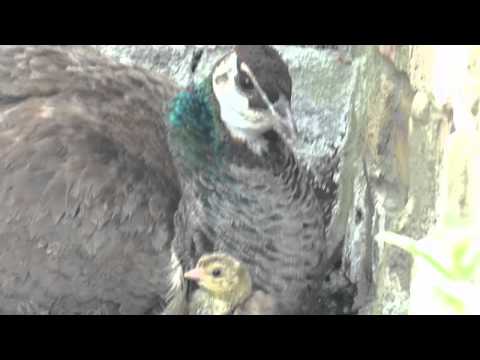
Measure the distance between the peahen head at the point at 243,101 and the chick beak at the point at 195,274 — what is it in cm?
27

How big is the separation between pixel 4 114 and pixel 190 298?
54 cm

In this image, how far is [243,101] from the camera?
5.04ft

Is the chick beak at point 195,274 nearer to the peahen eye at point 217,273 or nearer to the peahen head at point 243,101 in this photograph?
the peahen eye at point 217,273

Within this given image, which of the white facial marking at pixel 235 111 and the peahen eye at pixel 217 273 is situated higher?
the white facial marking at pixel 235 111

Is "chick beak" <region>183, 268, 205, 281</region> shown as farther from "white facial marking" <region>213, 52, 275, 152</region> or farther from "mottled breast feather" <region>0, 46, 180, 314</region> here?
"white facial marking" <region>213, 52, 275, 152</region>

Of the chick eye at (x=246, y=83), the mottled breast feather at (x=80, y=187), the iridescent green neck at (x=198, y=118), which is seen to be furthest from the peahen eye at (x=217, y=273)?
the chick eye at (x=246, y=83)

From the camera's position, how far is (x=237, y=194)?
1583 mm

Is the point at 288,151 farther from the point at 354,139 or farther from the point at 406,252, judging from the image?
the point at 406,252

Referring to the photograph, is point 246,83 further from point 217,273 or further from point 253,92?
point 217,273

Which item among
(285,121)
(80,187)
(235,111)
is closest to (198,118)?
(235,111)

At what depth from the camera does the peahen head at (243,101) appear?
153 centimetres

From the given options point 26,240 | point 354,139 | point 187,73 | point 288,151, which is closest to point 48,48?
point 187,73

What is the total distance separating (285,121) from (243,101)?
99mm

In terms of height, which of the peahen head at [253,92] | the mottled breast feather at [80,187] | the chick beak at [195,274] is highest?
the peahen head at [253,92]
